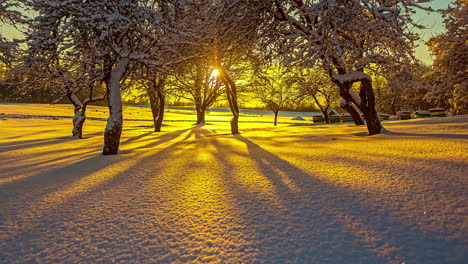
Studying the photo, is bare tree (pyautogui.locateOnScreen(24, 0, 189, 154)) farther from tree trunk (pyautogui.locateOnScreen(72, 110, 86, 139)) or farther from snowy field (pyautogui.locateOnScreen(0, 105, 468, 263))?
tree trunk (pyautogui.locateOnScreen(72, 110, 86, 139))

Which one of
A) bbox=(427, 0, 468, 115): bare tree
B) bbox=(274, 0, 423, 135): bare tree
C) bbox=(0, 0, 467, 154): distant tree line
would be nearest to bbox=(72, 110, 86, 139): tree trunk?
bbox=(0, 0, 467, 154): distant tree line

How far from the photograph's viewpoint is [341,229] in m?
2.12

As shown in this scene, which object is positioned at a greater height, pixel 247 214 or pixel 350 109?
pixel 350 109

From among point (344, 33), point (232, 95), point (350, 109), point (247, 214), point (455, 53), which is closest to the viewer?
point (247, 214)

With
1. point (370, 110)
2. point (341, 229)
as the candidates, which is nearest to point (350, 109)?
point (370, 110)

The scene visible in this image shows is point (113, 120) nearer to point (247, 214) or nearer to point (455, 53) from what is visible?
point (247, 214)

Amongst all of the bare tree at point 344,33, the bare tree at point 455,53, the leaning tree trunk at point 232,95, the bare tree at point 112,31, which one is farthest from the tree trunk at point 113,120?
the bare tree at point 455,53

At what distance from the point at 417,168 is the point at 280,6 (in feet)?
21.8

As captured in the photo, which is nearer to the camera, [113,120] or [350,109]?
[113,120]

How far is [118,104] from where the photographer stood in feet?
22.3

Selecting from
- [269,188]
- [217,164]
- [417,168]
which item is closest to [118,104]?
[217,164]

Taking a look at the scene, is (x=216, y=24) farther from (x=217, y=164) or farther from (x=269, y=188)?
(x=269, y=188)

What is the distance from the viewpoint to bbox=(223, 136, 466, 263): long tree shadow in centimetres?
176

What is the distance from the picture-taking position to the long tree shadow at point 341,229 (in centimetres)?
176
